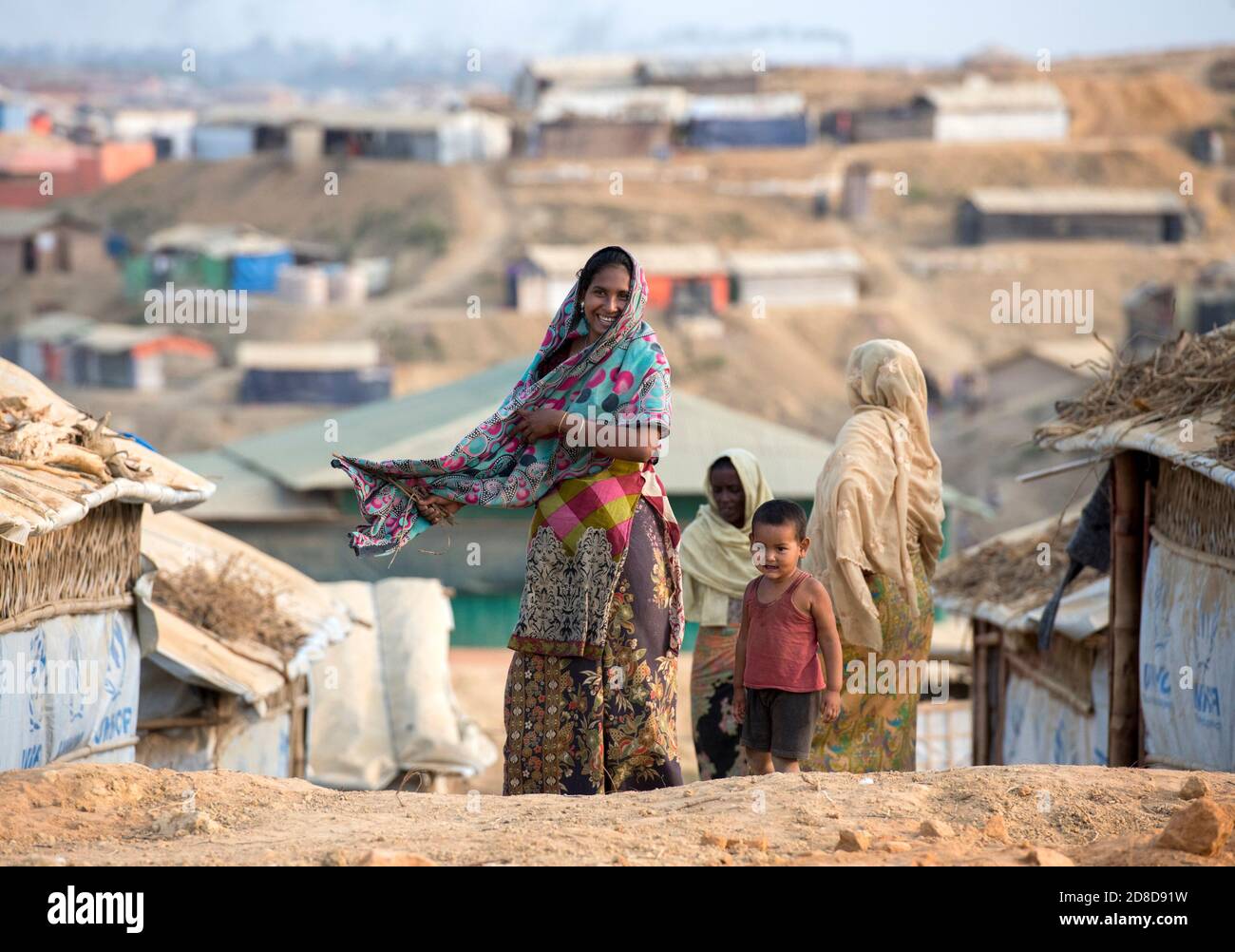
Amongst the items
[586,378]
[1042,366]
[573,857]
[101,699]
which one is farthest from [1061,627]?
[1042,366]

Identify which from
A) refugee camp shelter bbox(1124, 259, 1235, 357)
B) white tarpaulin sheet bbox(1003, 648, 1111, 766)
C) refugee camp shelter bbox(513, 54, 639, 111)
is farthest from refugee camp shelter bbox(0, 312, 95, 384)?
white tarpaulin sheet bbox(1003, 648, 1111, 766)

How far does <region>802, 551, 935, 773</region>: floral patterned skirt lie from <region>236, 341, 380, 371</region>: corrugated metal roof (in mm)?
32250

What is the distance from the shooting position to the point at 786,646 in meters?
4.77

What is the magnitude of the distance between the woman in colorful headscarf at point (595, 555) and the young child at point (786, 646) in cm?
33

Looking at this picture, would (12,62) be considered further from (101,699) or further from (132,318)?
(101,699)

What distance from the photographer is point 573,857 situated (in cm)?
324

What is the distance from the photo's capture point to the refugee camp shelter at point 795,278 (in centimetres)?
4344

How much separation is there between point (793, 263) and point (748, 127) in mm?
12381

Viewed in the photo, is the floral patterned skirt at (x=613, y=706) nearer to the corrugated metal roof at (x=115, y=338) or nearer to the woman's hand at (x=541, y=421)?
the woman's hand at (x=541, y=421)

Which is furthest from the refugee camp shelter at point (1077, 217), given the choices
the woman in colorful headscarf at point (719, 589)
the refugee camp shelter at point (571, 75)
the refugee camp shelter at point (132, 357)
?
the woman in colorful headscarf at point (719, 589)

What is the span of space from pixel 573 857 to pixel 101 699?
11.3 feet

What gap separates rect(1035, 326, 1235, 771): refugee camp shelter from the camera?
5.46 meters

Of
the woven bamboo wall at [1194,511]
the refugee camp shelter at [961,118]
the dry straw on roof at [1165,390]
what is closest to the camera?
the woven bamboo wall at [1194,511]

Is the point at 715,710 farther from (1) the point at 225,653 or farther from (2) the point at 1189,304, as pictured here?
(2) the point at 1189,304
